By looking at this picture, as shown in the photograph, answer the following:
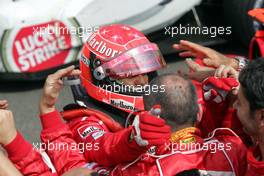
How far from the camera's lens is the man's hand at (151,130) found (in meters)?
1.66

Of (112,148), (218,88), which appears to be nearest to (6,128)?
(112,148)

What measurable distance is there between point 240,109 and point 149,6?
279 cm

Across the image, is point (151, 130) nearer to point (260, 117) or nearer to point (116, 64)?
point (260, 117)

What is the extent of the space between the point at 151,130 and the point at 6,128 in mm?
626

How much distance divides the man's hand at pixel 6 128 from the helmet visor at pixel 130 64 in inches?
23.3

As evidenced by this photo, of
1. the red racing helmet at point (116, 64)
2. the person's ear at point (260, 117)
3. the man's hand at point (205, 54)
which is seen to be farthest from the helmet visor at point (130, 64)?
the person's ear at point (260, 117)

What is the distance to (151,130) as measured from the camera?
1.66 m

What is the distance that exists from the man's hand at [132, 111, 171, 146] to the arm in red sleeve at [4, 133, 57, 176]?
0.55 meters

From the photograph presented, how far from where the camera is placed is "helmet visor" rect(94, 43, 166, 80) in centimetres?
245

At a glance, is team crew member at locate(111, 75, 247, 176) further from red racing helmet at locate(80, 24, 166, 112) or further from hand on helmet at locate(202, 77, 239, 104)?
red racing helmet at locate(80, 24, 166, 112)

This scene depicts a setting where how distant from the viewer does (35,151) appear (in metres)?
2.16

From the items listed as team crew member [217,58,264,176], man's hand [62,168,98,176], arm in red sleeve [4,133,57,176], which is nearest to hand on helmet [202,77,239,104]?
team crew member [217,58,264,176]

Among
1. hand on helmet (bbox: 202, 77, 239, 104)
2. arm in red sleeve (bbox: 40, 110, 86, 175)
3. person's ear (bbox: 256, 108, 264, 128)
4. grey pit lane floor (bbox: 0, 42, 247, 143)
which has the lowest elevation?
grey pit lane floor (bbox: 0, 42, 247, 143)

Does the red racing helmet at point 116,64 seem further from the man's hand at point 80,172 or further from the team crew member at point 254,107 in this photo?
the team crew member at point 254,107
